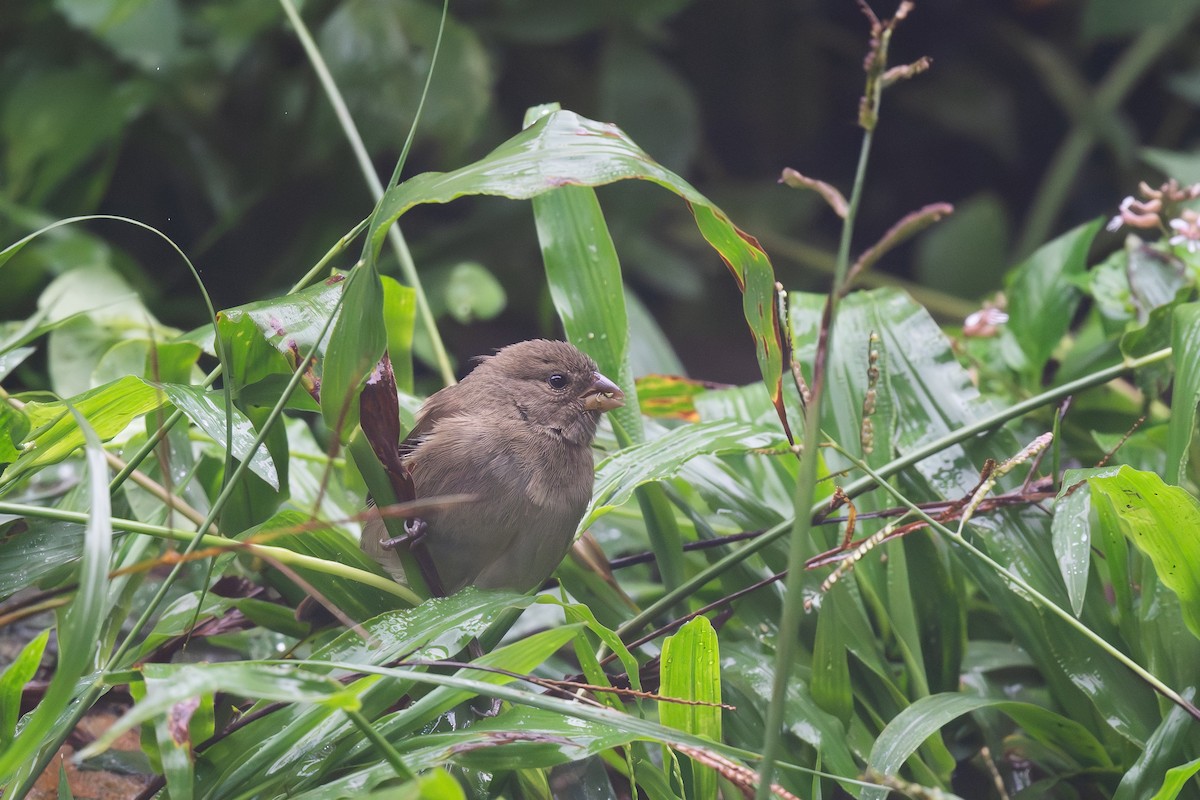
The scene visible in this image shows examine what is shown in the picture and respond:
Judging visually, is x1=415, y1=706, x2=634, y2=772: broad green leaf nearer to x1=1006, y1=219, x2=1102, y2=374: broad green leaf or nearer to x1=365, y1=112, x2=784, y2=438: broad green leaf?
x1=365, y1=112, x2=784, y2=438: broad green leaf

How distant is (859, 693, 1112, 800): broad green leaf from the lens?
164cm

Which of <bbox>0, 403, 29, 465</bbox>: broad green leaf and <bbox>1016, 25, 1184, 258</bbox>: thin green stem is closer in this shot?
<bbox>0, 403, 29, 465</bbox>: broad green leaf

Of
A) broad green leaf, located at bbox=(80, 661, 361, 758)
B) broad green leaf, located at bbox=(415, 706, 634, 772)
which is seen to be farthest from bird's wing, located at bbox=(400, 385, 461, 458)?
broad green leaf, located at bbox=(80, 661, 361, 758)

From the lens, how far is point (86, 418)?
1.78 metres

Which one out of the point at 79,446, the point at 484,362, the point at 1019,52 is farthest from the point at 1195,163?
the point at 79,446

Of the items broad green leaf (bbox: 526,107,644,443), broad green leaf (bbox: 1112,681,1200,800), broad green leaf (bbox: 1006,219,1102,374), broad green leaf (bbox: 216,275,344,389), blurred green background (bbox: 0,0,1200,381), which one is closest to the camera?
broad green leaf (bbox: 216,275,344,389)

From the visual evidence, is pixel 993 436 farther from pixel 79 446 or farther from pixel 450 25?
pixel 450 25

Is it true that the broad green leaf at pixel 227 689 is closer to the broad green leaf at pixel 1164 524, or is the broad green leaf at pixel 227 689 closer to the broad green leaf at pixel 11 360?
the broad green leaf at pixel 11 360

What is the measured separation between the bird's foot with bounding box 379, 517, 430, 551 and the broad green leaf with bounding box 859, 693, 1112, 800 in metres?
0.78

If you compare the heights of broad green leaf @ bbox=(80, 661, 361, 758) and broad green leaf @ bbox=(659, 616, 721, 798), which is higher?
broad green leaf @ bbox=(80, 661, 361, 758)

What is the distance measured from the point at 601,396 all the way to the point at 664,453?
21 centimetres

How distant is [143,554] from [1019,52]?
4901 millimetres

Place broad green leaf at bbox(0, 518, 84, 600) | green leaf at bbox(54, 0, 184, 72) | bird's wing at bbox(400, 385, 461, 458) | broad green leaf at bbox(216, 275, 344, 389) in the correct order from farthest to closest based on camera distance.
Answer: green leaf at bbox(54, 0, 184, 72) < bird's wing at bbox(400, 385, 461, 458) < broad green leaf at bbox(0, 518, 84, 600) < broad green leaf at bbox(216, 275, 344, 389)

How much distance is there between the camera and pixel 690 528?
7.71 ft
